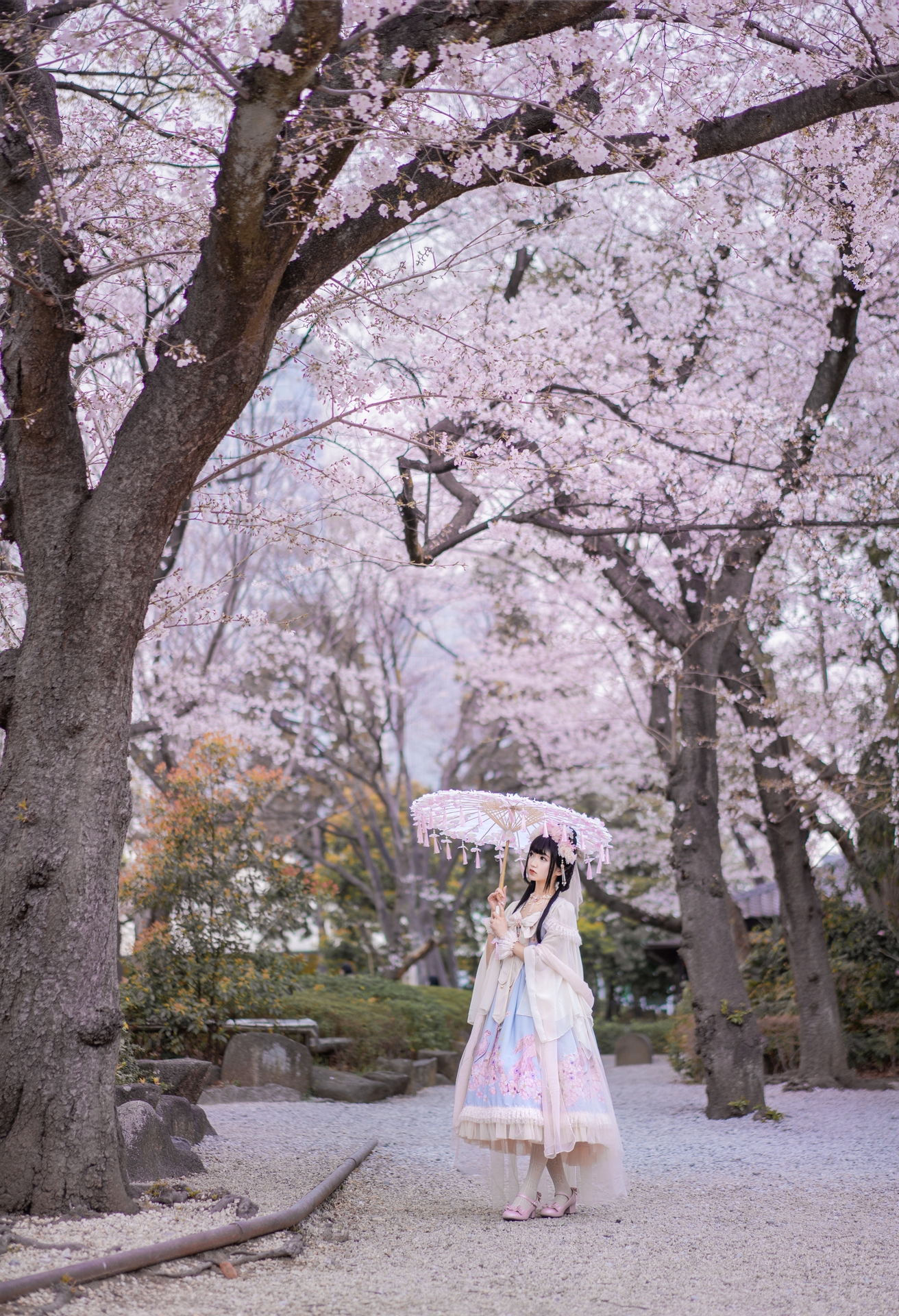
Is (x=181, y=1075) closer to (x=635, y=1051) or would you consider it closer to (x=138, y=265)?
(x=138, y=265)

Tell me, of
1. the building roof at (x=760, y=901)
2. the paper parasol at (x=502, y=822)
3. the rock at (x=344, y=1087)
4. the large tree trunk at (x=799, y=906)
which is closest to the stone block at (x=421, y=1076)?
the rock at (x=344, y=1087)

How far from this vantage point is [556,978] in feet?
A: 16.4

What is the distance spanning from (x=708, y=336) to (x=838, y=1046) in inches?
266

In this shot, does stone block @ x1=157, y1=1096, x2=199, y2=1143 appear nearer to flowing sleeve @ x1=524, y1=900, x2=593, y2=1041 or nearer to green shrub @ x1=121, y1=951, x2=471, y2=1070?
flowing sleeve @ x1=524, y1=900, x2=593, y2=1041

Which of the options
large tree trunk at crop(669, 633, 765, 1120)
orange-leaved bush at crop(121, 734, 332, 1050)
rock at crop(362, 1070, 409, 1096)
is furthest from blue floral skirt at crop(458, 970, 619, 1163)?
rock at crop(362, 1070, 409, 1096)

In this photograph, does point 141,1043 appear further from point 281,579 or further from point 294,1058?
point 281,579

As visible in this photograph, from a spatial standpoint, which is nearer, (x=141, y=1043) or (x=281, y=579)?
(x=141, y=1043)

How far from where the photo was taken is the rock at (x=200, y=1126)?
6.02m

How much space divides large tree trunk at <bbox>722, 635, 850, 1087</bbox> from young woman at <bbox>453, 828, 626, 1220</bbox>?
210 inches

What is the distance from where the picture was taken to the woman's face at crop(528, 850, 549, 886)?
5219 millimetres

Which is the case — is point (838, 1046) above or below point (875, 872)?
below

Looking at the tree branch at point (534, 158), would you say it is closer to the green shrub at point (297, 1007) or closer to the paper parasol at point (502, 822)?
the paper parasol at point (502, 822)

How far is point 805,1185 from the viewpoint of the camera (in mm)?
5555

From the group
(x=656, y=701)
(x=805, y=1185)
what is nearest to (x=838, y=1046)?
(x=656, y=701)
